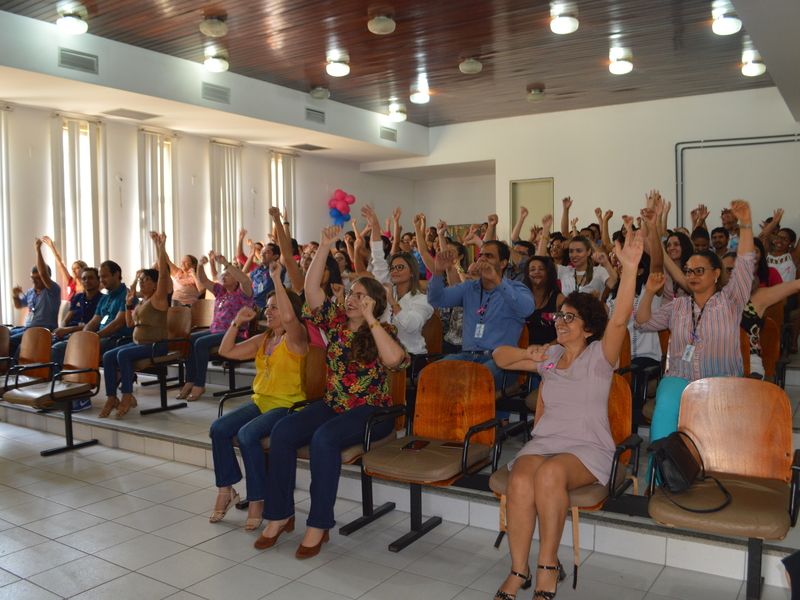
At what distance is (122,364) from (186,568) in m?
2.77

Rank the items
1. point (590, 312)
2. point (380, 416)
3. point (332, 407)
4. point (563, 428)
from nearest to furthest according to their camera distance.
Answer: point (563, 428) < point (590, 312) < point (380, 416) < point (332, 407)

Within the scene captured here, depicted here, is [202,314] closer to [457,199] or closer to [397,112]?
[397,112]

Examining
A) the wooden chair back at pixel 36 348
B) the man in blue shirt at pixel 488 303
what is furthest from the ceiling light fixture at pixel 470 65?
the wooden chair back at pixel 36 348

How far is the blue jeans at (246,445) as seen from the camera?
3.28 meters

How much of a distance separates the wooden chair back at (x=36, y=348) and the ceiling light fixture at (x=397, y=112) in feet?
19.0

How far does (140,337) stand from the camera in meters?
5.50

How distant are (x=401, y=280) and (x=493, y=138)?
6.71m

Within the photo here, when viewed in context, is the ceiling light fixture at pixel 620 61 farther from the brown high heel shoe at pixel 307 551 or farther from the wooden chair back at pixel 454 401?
the brown high heel shoe at pixel 307 551

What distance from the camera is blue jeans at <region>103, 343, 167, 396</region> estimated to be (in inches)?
207

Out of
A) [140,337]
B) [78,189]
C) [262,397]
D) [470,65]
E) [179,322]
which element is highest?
[470,65]

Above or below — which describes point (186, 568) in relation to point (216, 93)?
below

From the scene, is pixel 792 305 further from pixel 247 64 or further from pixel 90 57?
pixel 90 57

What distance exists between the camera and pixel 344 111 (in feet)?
30.5

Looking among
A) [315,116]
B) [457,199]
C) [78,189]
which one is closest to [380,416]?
[315,116]
